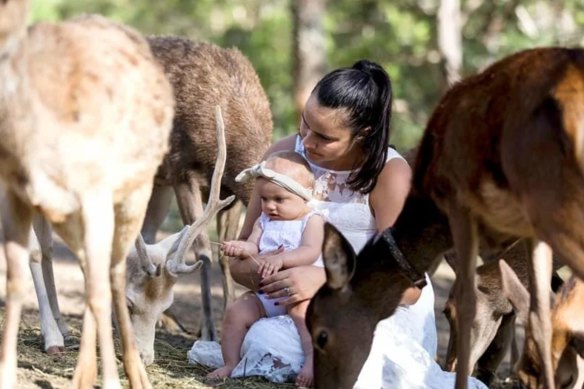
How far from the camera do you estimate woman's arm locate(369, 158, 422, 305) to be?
7566 millimetres

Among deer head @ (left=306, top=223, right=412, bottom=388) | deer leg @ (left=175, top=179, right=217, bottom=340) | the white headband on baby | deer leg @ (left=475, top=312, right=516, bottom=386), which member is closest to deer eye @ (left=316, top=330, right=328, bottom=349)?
deer head @ (left=306, top=223, right=412, bottom=388)

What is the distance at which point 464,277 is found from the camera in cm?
665

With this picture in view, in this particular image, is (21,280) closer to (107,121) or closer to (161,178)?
(107,121)

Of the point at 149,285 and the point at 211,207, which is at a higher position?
the point at 211,207

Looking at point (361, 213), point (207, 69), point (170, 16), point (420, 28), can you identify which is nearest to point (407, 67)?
point (420, 28)

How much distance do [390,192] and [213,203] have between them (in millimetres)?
1074

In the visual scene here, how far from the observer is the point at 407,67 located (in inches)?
954

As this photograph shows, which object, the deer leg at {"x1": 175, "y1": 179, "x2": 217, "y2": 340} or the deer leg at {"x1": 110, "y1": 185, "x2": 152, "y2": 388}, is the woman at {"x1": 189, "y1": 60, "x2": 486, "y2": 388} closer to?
the deer leg at {"x1": 110, "y1": 185, "x2": 152, "y2": 388}

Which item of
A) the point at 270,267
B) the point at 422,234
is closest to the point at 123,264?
the point at 270,267

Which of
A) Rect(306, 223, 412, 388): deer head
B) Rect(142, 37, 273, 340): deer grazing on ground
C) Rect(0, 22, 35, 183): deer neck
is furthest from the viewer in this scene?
Rect(142, 37, 273, 340): deer grazing on ground

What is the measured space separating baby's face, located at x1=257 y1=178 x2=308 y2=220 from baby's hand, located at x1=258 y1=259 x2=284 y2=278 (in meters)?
0.29

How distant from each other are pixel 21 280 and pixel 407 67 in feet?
61.2

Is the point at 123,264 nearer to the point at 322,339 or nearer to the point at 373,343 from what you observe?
the point at 322,339

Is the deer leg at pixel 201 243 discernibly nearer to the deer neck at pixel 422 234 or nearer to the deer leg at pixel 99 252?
the deer neck at pixel 422 234
